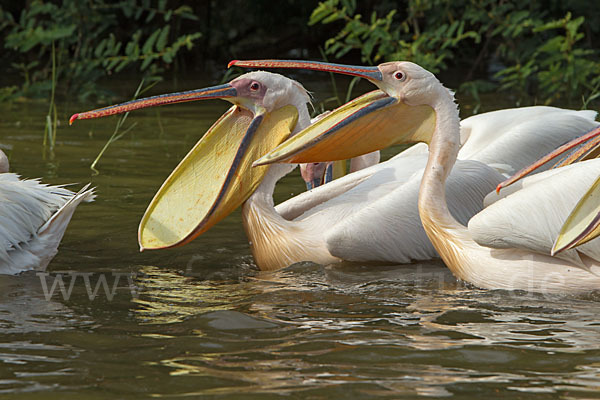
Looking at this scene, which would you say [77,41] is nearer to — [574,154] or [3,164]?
[3,164]

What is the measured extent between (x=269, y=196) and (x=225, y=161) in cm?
23

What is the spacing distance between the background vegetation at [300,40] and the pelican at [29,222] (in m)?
2.33

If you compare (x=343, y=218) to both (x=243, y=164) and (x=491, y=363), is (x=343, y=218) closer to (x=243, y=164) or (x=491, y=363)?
(x=243, y=164)

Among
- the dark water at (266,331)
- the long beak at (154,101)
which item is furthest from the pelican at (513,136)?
the long beak at (154,101)

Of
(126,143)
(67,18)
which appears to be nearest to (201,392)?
(126,143)

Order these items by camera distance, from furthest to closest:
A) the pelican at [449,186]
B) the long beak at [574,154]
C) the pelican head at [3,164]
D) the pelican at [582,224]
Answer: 1. the pelican head at [3,164]
2. the long beak at [574,154]
3. the pelican at [449,186]
4. the pelican at [582,224]

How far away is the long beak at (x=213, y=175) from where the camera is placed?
3.80 metres

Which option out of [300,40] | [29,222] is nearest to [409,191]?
[29,222]

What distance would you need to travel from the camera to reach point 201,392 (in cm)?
231

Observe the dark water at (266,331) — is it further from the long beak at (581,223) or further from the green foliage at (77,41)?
the green foliage at (77,41)

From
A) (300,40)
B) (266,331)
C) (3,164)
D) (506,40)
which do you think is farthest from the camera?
(300,40)

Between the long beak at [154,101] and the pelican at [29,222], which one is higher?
the long beak at [154,101]

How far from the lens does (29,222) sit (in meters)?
3.65

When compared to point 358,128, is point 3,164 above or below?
below
